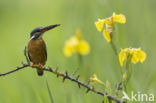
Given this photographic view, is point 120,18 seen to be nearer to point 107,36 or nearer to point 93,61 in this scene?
point 107,36

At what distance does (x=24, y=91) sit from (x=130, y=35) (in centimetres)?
138

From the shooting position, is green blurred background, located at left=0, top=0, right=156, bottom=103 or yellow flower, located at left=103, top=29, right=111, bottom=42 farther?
green blurred background, located at left=0, top=0, right=156, bottom=103

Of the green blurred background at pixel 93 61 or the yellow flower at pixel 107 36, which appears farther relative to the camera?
the green blurred background at pixel 93 61

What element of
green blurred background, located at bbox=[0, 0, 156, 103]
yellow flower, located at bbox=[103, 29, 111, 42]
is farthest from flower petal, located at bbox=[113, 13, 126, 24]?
green blurred background, located at bbox=[0, 0, 156, 103]

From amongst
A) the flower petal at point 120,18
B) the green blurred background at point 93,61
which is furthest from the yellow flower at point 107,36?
the green blurred background at point 93,61

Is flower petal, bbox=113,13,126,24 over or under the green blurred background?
over

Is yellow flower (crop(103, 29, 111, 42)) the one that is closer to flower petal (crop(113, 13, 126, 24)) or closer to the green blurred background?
flower petal (crop(113, 13, 126, 24))

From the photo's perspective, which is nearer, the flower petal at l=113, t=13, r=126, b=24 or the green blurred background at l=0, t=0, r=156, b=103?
the flower petal at l=113, t=13, r=126, b=24

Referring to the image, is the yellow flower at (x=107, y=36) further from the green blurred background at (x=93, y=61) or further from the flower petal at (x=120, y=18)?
the green blurred background at (x=93, y=61)

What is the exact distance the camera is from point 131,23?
405cm

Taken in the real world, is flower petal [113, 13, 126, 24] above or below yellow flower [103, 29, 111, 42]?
above

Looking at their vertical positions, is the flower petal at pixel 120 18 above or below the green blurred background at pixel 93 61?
above

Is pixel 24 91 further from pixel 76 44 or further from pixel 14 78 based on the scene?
pixel 14 78

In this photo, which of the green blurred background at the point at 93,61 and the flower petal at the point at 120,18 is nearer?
the flower petal at the point at 120,18
